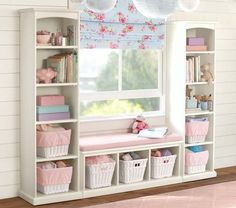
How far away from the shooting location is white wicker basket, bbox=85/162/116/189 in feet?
17.6

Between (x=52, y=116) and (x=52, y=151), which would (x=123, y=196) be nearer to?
(x=52, y=151)

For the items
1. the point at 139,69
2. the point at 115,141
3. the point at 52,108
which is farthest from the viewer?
the point at 139,69

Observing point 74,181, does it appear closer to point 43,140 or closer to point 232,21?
point 43,140

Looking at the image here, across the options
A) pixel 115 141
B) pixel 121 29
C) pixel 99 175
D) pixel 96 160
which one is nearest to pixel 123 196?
pixel 99 175

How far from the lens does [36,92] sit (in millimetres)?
5230

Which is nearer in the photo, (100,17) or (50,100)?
(50,100)

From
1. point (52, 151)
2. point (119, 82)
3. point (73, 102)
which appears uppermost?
point (119, 82)

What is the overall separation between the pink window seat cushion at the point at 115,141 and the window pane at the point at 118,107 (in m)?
0.29

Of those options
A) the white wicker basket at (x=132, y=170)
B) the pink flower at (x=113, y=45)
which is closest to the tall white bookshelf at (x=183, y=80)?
the white wicker basket at (x=132, y=170)

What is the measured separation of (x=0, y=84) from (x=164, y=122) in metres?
1.93

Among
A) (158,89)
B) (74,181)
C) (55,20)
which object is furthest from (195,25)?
(74,181)

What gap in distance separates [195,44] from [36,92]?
1816 mm

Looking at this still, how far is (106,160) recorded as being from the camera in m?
5.46

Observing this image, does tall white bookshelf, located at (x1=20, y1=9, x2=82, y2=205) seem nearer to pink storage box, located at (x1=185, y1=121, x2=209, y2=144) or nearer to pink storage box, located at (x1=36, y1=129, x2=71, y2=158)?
pink storage box, located at (x1=36, y1=129, x2=71, y2=158)
